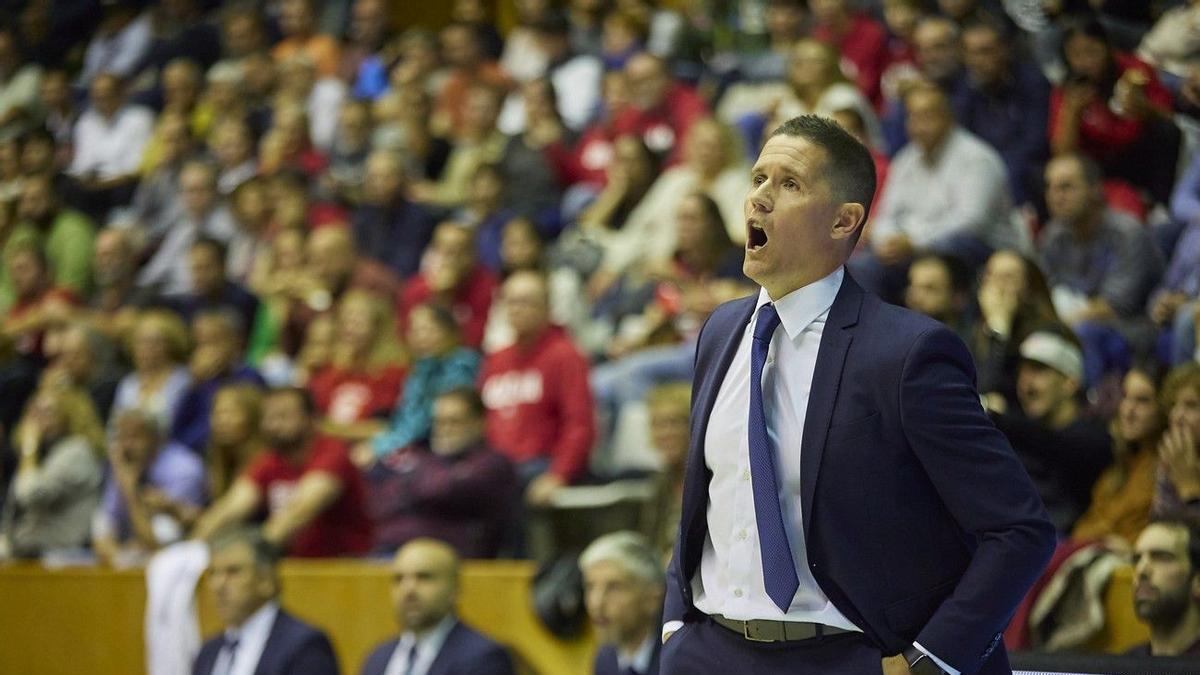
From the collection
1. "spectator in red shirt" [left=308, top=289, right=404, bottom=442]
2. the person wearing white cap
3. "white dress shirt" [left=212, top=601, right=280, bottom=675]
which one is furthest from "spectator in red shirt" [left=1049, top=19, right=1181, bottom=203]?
"white dress shirt" [left=212, top=601, right=280, bottom=675]

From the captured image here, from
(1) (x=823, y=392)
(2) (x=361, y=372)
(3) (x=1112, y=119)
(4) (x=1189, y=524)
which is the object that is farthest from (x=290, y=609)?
(1) (x=823, y=392)

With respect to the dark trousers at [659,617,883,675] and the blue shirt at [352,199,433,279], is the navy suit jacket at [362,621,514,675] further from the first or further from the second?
the blue shirt at [352,199,433,279]

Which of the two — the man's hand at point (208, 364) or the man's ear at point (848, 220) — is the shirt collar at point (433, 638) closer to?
the man's hand at point (208, 364)

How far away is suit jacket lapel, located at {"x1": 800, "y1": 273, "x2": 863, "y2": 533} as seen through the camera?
2.43 meters

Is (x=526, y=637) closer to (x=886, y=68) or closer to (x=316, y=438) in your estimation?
(x=316, y=438)

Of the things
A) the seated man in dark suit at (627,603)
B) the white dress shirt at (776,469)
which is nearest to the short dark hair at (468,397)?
the seated man in dark suit at (627,603)

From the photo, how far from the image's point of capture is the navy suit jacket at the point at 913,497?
7.69ft

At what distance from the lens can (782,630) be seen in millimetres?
2438

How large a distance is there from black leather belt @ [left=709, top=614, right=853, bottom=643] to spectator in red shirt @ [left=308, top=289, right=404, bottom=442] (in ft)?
16.4

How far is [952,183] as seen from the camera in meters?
6.77

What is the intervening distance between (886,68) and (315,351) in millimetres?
3068

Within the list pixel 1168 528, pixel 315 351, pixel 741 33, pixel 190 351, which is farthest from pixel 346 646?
pixel 741 33

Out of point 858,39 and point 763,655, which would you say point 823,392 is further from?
point 858,39

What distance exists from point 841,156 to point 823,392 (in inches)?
13.4
